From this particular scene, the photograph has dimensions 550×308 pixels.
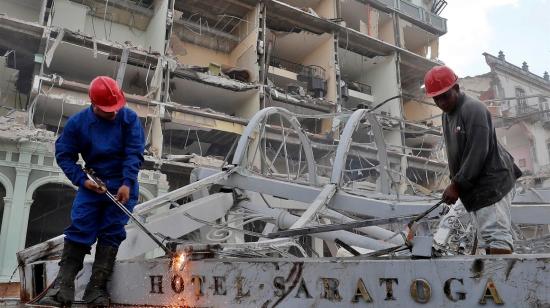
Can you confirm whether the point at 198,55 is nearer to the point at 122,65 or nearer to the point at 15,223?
the point at 122,65

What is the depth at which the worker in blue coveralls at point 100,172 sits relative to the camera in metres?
3.05

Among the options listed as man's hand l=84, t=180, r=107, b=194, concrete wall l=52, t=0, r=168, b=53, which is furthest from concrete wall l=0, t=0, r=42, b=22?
man's hand l=84, t=180, r=107, b=194

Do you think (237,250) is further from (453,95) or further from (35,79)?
(35,79)

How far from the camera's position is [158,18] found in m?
18.2

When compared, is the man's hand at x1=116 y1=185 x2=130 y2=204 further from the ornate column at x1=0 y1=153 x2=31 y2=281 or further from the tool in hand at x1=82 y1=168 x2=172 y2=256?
the ornate column at x1=0 y1=153 x2=31 y2=281

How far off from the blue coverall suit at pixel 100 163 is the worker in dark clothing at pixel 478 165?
2.28m

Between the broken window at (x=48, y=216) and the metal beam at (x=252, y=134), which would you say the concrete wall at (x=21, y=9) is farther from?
the metal beam at (x=252, y=134)

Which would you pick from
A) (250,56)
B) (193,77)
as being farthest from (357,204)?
(250,56)

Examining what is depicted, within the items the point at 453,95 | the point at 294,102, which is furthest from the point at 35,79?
the point at 453,95

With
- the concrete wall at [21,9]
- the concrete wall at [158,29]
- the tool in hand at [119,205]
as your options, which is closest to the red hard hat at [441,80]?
the tool in hand at [119,205]

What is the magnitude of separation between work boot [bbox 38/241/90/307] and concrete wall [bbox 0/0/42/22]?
17171mm

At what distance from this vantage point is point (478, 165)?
9.29 feet

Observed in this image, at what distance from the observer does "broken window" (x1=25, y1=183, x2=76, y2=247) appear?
1465 centimetres

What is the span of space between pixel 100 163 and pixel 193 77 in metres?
14.8
